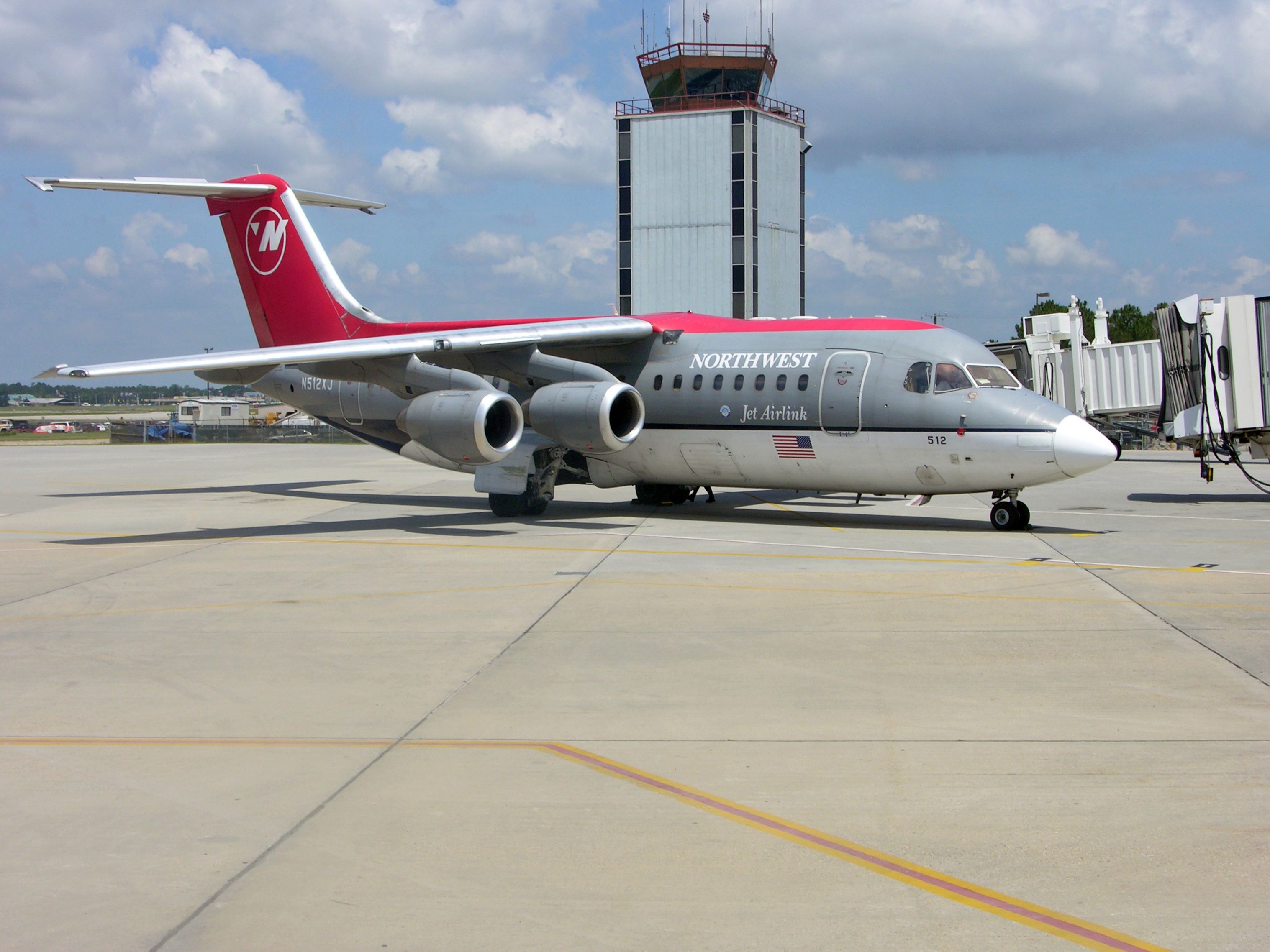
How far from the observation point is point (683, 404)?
1847cm

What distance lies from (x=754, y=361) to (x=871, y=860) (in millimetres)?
13526

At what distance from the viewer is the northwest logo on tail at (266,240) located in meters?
22.8

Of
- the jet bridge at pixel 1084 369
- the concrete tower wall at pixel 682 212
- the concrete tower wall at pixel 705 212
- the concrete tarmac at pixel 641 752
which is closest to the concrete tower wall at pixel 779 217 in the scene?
the concrete tower wall at pixel 705 212

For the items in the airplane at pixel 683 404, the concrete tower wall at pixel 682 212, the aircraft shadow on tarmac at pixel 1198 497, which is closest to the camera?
the airplane at pixel 683 404

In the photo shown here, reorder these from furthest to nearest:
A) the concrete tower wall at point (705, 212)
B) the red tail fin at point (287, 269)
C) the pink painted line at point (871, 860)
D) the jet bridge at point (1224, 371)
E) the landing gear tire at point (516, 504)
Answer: the concrete tower wall at point (705, 212) → the red tail fin at point (287, 269) → the jet bridge at point (1224, 371) → the landing gear tire at point (516, 504) → the pink painted line at point (871, 860)

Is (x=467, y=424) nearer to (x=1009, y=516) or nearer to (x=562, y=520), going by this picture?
(x=562, y=520)

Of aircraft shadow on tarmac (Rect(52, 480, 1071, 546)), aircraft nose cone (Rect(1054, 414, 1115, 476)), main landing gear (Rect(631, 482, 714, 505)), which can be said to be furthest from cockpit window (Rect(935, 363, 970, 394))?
main landing gear (Rect(631, 482, 714, 505))

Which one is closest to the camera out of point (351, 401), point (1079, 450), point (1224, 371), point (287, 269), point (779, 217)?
point (1079, 450)

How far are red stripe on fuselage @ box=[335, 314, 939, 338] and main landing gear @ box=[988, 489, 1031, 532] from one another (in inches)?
111

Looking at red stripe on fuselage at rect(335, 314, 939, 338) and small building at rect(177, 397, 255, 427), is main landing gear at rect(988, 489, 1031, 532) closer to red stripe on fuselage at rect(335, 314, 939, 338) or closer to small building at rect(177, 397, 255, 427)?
red stripe on fuselage at rect(335, 314, 939, 338)

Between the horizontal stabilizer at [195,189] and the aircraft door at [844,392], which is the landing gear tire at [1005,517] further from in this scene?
the horizontal stabilizer at [195,189]

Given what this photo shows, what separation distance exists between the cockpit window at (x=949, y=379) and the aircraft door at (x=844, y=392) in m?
1.08

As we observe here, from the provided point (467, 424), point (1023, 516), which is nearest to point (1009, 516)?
point (1023, 516)

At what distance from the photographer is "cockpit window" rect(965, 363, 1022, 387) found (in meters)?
16.2
